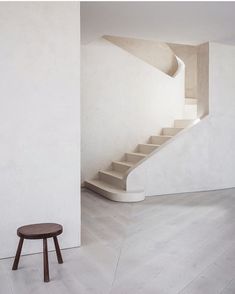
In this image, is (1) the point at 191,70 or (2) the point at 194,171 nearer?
(2) the point at 194,171

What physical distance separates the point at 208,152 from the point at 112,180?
186 centimetres

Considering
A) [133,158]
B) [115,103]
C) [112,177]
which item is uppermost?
[115,103]

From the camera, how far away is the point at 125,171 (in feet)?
Result: 21.6

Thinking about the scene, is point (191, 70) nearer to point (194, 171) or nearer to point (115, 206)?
point (194, 171)

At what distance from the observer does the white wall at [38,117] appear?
3227 millimetres

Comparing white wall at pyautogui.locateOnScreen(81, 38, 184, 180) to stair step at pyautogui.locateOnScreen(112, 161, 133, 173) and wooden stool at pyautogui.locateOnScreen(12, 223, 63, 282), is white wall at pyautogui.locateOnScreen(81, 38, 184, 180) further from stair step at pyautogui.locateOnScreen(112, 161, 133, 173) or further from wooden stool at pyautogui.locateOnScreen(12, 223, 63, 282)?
wooden stool at pyautogui.locateOnScreen(12, 223, 63, 282)

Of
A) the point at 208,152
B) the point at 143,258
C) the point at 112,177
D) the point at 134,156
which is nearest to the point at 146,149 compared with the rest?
the point at 134,156

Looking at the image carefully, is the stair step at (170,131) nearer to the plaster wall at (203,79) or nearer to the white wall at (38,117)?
the plaster wall at (203,79)

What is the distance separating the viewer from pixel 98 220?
4582 mm

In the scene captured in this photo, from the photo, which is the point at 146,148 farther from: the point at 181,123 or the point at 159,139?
the point at 181,123

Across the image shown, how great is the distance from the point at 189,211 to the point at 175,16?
2709 millimetres

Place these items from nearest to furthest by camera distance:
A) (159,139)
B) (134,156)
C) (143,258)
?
1. (143,258)
2. (134,156)
3. (159,139)

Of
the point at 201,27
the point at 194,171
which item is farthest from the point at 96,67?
the point at 194,171

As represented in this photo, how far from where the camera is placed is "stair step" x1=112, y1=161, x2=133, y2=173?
21.5ft
